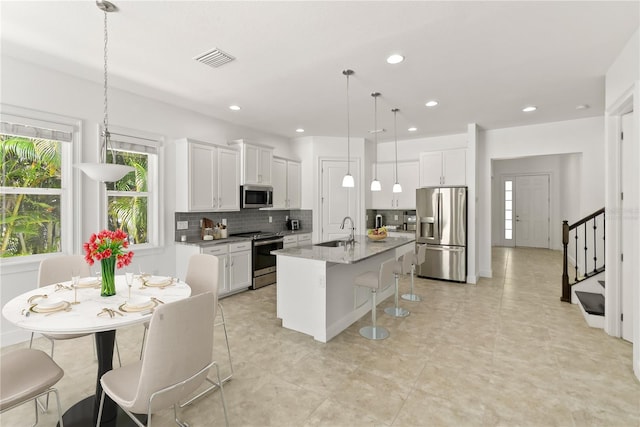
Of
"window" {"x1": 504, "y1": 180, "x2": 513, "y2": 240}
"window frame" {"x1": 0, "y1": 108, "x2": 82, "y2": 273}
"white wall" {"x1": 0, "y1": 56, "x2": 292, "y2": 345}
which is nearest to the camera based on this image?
"white wall" {"x1": 0, "y1": 56, "x2": 292, "y2": 345}

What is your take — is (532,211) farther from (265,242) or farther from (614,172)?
(265,242)

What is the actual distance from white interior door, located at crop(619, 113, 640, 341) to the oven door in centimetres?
429

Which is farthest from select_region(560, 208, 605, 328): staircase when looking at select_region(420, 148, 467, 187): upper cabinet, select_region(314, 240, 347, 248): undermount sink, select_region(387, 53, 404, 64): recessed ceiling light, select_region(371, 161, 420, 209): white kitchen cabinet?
select_region(387, 53, 404, 64): recessed ceiling light

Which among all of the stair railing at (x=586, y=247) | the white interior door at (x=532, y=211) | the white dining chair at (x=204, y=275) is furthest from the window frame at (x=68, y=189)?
the white interior door at (x=532, y=211)

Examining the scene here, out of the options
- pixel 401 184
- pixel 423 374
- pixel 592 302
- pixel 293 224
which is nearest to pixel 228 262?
pixel 293 224

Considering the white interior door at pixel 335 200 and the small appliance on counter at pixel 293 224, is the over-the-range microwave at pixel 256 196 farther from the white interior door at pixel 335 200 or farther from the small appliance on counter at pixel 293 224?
the white interior door at pixel 335 200

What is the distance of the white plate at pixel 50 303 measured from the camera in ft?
5.80

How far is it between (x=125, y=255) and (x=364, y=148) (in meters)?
5.21

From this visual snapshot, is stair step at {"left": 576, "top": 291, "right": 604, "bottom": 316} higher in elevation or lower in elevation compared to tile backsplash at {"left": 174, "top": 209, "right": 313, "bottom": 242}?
lower

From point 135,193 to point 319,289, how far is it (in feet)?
9.36

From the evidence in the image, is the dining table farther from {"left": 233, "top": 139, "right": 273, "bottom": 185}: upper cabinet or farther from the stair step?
the stair step

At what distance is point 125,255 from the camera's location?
213cm

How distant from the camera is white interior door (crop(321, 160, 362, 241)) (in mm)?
6379

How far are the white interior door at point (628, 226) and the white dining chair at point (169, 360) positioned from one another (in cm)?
342
